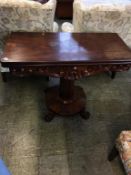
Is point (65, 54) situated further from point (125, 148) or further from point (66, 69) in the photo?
point (125, 148)

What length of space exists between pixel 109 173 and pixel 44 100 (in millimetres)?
933

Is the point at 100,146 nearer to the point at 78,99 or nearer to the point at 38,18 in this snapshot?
the point at 78,99

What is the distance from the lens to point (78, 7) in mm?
1736

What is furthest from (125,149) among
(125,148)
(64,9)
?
(64,9)

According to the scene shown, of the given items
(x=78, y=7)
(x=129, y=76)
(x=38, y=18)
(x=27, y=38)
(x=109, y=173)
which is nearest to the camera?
(x=109, y=173)

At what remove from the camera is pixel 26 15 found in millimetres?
1593

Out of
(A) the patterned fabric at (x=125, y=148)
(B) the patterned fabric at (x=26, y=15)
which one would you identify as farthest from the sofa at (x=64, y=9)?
(A) the patterned fabric at (x=125, y=148)

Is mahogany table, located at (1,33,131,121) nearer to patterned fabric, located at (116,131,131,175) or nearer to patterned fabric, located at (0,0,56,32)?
patterned fabric, located at (0,0,56,32)

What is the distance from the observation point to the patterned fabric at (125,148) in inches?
43.0

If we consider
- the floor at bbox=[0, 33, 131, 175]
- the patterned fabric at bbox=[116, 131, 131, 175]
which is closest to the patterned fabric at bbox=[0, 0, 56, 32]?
the floor at bbox=[0, 33, 131, 175]

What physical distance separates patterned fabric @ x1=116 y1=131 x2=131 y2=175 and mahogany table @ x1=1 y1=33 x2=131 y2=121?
0.47 m

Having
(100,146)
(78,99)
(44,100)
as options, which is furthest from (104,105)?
(44,100)

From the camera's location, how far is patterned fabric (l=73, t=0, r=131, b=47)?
1647 mm

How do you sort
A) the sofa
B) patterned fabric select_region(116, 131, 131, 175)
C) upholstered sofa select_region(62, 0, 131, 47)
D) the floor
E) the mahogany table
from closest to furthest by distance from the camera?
1. patterned fabric select_region(116, 131, 131, 175)
2. the mahogany table
3. the floor
4. upholstered sofa select_region(62, 0, 131, 47)
5. the sofa
